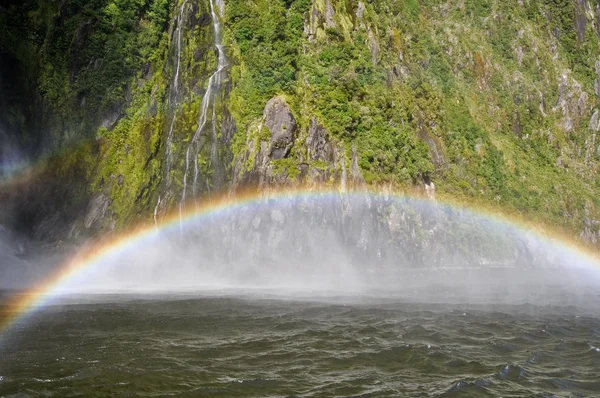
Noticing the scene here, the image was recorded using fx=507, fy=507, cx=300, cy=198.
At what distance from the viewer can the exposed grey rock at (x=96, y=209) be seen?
116 feet

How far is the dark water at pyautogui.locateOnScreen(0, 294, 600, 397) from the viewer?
10320 millimetres

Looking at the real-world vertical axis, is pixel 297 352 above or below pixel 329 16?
below

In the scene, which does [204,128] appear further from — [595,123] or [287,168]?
[595,123]

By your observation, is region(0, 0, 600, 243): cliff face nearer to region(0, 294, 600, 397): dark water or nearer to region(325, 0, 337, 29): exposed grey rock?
region(325, 0, 337, 29): exposed grey rock

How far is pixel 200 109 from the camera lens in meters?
39.4

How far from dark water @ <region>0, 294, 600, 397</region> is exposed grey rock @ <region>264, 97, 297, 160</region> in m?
19.0

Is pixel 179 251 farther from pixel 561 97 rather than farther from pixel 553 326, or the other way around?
pixel 561 97

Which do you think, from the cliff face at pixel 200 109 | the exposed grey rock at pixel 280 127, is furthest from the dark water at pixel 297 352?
the exposed grey rock at pixel 280 127

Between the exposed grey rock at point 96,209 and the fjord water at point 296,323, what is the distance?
279 centimetres

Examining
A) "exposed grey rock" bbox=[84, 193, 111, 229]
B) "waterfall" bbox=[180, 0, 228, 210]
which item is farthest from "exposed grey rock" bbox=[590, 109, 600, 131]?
"exposed grey rock" bbox=[84, 193, 111, 229]

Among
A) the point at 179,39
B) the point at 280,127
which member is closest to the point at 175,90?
the point at 179,39

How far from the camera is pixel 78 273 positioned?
35.2 m

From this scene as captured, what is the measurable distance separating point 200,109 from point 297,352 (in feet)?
96.4

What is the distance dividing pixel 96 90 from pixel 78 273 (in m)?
13.2
